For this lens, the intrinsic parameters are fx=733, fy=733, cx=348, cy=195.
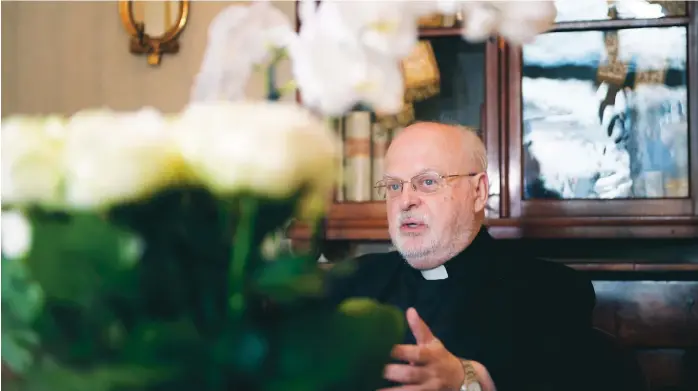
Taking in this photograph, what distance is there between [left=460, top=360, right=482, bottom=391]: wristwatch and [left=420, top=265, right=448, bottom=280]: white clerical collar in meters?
0.62

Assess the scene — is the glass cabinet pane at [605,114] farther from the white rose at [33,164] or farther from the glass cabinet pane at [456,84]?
the white rose at [33,164]

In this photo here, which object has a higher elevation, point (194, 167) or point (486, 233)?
point (194, 167)

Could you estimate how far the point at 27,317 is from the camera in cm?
38

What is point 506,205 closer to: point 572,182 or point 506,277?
point 572,182

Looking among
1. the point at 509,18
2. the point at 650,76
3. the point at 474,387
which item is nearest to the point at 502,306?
the point at 474,387

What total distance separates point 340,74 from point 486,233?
1316 mm

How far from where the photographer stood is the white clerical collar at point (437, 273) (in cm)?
168

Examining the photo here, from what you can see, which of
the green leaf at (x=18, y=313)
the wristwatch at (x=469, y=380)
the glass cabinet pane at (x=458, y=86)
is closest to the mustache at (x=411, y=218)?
the glass cabinet pane at (x=458, y=86)

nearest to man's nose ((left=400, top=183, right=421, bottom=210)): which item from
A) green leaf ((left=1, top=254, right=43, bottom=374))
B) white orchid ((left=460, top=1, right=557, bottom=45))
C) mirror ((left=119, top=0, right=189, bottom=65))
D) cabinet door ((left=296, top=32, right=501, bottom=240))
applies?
cabinet door ((left=296, top=32, right=501, bottom=240))

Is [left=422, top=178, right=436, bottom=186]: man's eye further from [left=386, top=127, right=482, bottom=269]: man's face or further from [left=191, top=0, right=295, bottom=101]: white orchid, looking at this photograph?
[left=191, top=0, right=295, bottom=101]: white orchid

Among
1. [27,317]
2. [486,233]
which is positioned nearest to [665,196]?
[486,233]

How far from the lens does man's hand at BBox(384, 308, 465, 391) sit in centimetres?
69

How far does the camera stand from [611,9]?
6.32 ft

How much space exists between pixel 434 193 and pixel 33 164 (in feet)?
4.49
